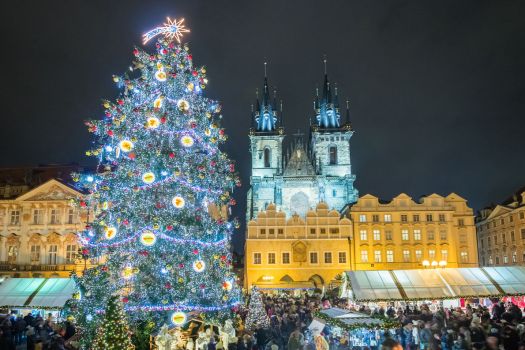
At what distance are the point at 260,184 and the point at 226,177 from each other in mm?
49381

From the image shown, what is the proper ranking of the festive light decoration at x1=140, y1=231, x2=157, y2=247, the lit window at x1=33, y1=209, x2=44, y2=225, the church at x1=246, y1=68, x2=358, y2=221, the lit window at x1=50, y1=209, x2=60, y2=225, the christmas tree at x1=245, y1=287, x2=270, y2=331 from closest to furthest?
the festive light decoration at x1=140, y1=231, x2=157, y2=247 → the christmas tree at x1=245, y1=287, x2=270, y2=331 → the lit window at x1=50, y1=209, x2=60, y2=225 → the lit window at x1=33, y1=209, x2=44, y2=225 → the church at x1=246, y1=68, x2=358, y2=221

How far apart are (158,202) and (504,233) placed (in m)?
50.7

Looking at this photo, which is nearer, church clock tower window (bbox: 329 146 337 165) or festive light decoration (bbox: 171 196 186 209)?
festive light decoration (bbox: 171 196 186 209)

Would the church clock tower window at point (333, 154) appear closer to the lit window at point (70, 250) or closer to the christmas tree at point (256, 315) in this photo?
the lit window at point (70, 250)

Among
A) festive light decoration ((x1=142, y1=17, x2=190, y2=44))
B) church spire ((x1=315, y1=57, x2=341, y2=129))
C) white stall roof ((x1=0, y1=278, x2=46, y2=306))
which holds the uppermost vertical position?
church spire ((x1=315, y1=57, x2=341, y2=129))

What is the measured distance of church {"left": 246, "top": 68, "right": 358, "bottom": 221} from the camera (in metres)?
65.6

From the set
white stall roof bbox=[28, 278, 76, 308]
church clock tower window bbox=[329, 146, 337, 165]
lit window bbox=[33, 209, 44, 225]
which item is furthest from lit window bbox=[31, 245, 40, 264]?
church clock tower window bbox=[329, 146, 337, 165]

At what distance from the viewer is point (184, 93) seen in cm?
1772

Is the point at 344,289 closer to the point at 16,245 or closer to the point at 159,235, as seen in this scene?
the point at 159,235

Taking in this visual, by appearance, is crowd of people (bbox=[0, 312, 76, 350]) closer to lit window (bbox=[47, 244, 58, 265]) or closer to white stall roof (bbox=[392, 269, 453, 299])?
white stall roof (bbox=[392, 269, 453, 299])

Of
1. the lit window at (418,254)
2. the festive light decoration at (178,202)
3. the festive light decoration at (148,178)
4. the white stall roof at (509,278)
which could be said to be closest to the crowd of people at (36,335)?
the festive light decoration at (178,202)

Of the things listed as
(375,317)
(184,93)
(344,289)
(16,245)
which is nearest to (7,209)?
(16,245)

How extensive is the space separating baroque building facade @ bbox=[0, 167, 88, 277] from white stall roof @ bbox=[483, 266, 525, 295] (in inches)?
1202

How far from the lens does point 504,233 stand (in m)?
57.5
